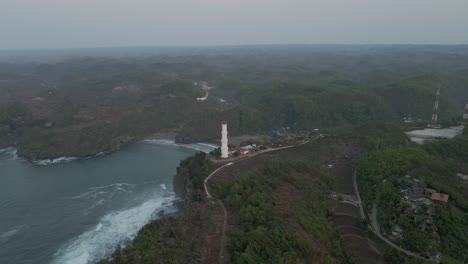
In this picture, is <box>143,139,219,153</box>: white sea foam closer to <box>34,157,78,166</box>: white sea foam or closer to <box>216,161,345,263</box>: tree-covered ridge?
<box>34,157,78,166</box>: white sea foam

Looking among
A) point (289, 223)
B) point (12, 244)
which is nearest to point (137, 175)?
→ point (12, 244)

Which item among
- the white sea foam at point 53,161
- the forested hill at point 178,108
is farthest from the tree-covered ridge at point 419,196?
the white sea foam at point 53,161

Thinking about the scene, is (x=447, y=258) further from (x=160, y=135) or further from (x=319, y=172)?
(x=160, y=135)

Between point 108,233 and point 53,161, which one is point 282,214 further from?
point 53,161

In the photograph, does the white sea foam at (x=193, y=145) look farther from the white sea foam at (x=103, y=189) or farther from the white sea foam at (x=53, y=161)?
the white sea foam at (x=103, y=189)

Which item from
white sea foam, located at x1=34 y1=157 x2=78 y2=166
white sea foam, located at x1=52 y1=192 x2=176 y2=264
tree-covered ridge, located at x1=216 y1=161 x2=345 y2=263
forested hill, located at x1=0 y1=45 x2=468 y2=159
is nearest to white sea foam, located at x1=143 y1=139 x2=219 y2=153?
forested hill, located at x1=0 y1=45 x2=468 y2=159
